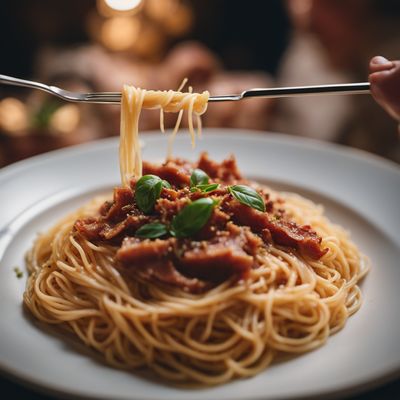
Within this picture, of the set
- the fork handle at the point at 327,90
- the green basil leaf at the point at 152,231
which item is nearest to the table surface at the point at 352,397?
the green basil leaf at the point at 152,231

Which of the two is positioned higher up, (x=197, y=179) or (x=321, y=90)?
(x=321, y=90)

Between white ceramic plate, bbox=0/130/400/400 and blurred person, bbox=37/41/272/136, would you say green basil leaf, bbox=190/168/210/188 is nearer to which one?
white ceramic plate, bbox=0/130/400/400

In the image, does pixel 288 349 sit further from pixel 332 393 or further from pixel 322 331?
pixel 332 393

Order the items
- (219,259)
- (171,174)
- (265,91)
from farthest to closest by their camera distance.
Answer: (171,174)
(265,91)
(219,259)

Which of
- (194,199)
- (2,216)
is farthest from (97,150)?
(194,199)

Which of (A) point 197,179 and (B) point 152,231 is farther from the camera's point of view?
(A) point 197,179

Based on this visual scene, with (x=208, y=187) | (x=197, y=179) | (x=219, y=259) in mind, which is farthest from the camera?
(x=197, y=179)

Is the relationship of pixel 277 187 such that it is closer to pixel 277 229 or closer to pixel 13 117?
pixel 277 229

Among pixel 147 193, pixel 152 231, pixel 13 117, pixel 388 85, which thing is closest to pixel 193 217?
pixel 152 231

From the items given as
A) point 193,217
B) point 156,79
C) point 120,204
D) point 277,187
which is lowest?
point 193,217

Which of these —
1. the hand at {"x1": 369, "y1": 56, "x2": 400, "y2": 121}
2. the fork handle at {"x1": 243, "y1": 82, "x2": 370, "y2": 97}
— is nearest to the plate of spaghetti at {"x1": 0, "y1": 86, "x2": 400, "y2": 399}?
the fork handle at {"x1": 243, "y1": 82, "x2": 370, "y2": 97}
